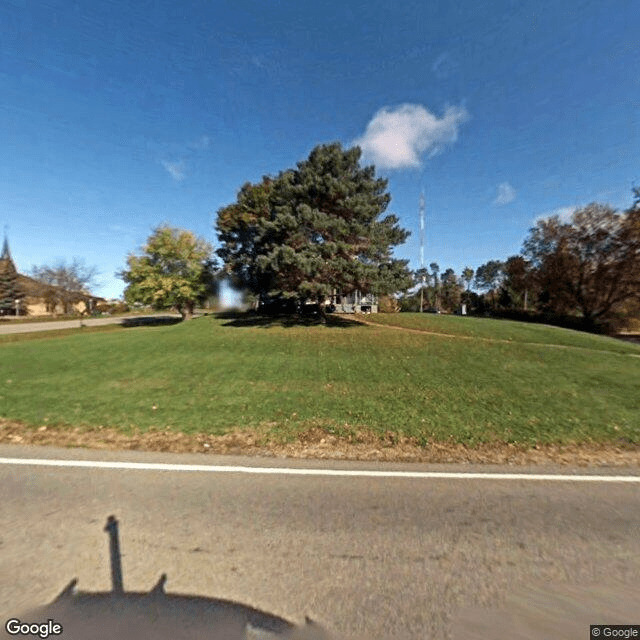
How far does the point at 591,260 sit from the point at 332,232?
1132 inches

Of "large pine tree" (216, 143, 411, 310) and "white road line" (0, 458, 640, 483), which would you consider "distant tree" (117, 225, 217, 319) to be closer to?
"large pine tree" (216, 143, 411, 310)

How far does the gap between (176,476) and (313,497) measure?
1850 mm

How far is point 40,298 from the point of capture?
206ft

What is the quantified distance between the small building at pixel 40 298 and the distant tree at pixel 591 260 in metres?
68.9

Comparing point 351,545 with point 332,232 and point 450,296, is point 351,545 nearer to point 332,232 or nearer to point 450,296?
Result: point 332,232

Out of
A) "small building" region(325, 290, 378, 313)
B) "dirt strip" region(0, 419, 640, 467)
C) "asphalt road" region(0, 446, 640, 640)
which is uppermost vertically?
"small building" region(325, 290, 378, 313)

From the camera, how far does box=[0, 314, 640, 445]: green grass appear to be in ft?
21.0

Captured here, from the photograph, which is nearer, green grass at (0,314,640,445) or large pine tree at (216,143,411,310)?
green grass at (0,314,640,445)

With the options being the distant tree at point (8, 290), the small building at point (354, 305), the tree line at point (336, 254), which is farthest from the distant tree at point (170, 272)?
the distant tree at point (8, 290)

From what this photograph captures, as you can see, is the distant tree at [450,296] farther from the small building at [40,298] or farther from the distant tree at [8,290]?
the distant tree at [8,290]

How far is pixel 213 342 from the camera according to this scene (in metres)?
16.8

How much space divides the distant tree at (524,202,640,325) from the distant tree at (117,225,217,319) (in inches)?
1362

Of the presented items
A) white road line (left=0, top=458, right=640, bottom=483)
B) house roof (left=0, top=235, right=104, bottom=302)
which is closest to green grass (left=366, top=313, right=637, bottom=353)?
white road line (left=0, top=458, right=640, bottom=483)

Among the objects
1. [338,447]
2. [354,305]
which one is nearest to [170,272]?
[354,305]
